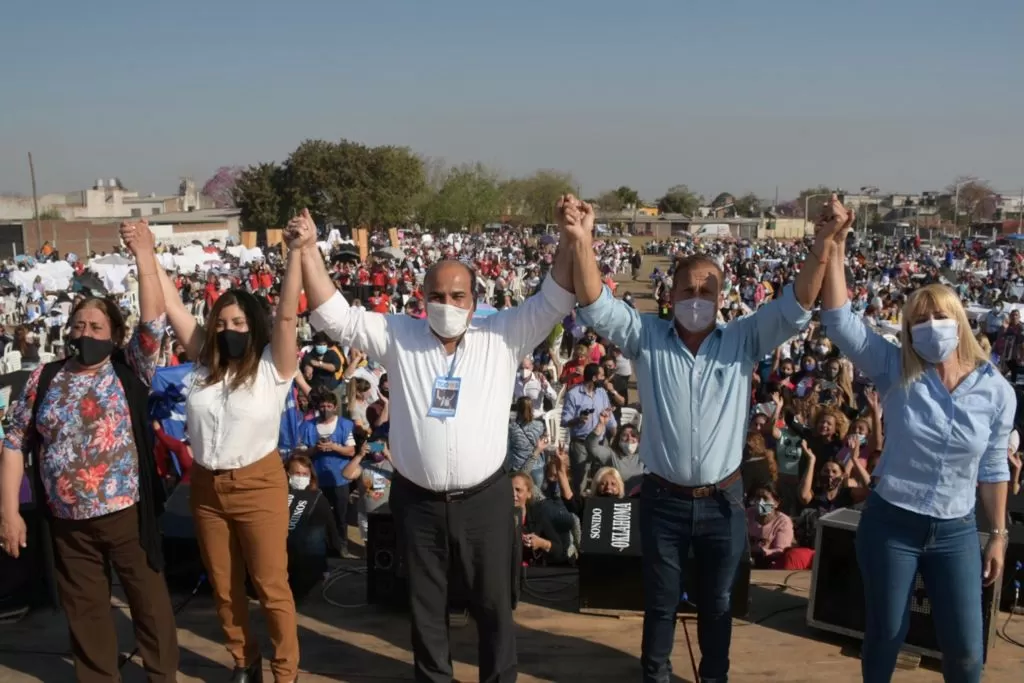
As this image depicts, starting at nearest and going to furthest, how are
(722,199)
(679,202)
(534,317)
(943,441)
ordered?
(943,441), (534,317), (679,202), (722,199)

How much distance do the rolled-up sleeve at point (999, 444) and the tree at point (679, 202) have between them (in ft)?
387

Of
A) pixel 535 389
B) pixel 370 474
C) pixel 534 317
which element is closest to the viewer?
pixel 534 317

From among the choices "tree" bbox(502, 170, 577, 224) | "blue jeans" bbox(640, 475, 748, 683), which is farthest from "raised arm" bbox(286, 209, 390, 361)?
"tree" bbox(502, 170, 577, 224)

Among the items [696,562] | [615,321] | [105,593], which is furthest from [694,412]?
[105,593]

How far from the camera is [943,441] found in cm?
271

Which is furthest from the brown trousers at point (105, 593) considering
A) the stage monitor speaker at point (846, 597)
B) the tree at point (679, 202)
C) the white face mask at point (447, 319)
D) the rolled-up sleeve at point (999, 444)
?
the tree at point (679, 202)

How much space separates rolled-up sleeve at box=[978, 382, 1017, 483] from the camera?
276cm

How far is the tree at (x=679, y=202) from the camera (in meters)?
119

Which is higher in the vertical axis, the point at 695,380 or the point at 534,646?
the point at 695,380

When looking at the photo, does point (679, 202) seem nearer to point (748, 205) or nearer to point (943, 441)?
point (748, 205)

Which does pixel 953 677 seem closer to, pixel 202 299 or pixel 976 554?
pixel 976 554

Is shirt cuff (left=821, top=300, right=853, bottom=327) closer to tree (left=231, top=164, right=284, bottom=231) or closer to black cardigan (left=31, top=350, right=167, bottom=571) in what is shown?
black cardigan (left=31, top=350, right=167, bottom=571)

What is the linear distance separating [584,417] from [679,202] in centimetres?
11540

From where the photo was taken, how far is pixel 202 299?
20.2 m
